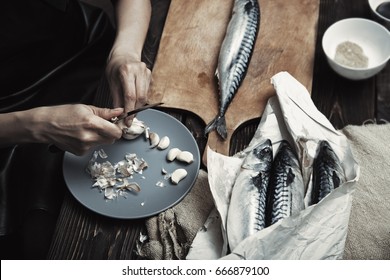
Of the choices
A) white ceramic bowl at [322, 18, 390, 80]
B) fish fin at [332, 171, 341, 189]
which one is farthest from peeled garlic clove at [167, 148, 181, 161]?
white ceramic bowl at [322, 18, 390, 80]

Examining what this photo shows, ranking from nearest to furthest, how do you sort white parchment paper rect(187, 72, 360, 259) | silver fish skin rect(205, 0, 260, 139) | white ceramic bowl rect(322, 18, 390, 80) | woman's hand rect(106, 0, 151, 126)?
white parchment paper rect(187, 72, 360, 259), woman's hand rect(106, 0, 151, 126), silver fish skin rect(205, 0, 260, 139), white ceramic bowl rect(322, 18, 390, 80)

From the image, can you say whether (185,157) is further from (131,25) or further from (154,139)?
(131,25)

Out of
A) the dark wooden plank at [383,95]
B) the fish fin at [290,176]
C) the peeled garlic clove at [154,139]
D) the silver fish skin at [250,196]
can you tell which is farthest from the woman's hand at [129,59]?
the dark wooden plank at [383,95]

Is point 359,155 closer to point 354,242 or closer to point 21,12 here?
point 354,242

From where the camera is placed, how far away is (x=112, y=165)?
1627 millimetres

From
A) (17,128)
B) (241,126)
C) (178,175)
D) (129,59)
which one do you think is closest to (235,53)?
(241,126)

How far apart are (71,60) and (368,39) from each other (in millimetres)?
1075

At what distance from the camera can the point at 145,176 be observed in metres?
1.61

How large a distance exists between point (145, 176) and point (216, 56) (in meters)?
0.54

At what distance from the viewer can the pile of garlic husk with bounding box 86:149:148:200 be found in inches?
61.9

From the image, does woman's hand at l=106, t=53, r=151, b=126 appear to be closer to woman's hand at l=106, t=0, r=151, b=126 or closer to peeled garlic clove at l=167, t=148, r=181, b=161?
woman's hand at l=106, t=0, r=151, b=126

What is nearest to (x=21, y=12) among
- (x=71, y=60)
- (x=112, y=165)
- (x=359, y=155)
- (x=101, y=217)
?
→ (x=71, y=60)

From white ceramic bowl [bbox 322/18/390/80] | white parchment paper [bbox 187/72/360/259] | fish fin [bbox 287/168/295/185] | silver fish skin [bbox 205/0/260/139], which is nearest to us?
white parchment paper [bbox 187/72/360/259]

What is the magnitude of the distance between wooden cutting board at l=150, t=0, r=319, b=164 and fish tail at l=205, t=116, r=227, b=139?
14 millimetres
